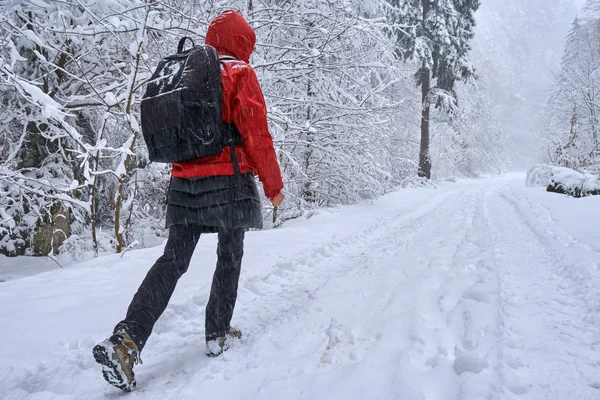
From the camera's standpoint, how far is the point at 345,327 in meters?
2.29

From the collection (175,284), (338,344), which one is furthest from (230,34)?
(338,344)

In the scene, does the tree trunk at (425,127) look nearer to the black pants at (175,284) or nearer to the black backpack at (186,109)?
the black pants at (175,284)

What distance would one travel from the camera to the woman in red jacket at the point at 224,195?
1847 millimetres

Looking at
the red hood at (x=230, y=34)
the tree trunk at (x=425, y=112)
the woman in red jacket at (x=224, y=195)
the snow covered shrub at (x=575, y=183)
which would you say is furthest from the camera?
the tree trunk at (x=425, y=112)

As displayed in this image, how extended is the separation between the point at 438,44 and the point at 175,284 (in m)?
18.4

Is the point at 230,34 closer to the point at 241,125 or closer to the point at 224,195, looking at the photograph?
the point at 241,125

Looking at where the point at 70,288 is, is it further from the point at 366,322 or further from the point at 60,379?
the point at 366,322

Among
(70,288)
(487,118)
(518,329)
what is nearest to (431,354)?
(518,329)

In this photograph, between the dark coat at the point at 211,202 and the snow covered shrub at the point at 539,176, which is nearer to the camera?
the dark coat at the point at 211,202

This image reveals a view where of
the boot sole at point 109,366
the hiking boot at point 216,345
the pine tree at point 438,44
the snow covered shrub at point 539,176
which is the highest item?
the pine tree at point 438,44

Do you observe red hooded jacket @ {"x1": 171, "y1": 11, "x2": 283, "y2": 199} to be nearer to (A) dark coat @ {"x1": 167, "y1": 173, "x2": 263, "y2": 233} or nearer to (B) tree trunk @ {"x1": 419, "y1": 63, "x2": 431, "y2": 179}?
(A) dark coat @ {"x1": 167, "y1": 173, "x2": 263, "y2": 233}

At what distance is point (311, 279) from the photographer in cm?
346

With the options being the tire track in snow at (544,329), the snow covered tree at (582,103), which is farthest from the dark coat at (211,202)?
the snow covered tree at (582,103)

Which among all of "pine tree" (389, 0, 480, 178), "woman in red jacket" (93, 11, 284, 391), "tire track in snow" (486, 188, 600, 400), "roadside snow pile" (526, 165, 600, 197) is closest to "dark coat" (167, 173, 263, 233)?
"woman in red jacket" (93, 11, 284, 391)
